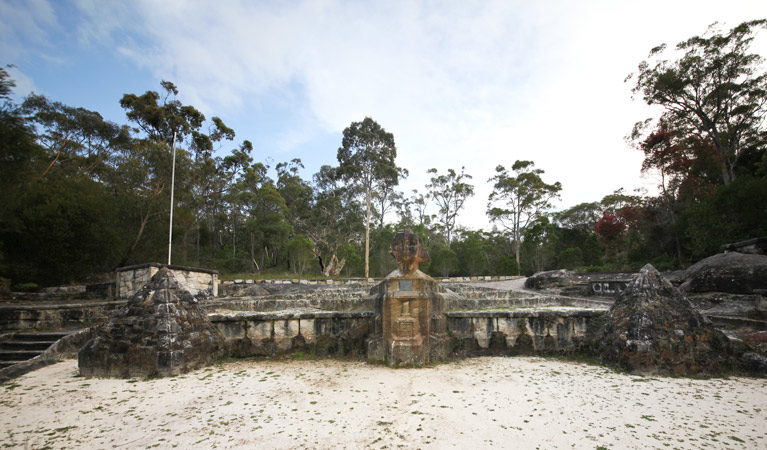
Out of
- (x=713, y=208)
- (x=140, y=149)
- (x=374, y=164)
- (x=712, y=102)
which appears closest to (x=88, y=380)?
(x=713, y=208)

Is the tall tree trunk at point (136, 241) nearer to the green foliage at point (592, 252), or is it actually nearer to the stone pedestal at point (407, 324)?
the stone pedestal at point (407, 324)

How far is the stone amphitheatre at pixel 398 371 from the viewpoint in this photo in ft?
8.63

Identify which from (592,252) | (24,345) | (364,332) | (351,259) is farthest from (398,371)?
(592,252)

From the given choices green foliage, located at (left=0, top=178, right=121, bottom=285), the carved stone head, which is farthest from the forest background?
the carved stone head

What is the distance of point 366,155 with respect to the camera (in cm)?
3095

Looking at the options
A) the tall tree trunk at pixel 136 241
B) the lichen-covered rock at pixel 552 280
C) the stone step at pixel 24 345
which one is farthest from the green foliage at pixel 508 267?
the stone step at pixel 24 345

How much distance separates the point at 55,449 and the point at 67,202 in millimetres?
13435

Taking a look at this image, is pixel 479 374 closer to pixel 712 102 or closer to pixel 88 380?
pixel 88 380

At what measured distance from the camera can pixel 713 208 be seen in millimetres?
13672

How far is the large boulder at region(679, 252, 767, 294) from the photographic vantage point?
6.46 metres

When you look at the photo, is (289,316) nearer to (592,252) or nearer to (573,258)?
(573,258)

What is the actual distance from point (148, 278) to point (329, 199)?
21.3 metres

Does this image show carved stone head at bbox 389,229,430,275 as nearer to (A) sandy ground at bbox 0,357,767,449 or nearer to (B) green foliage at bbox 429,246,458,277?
(A) sandy ground at bbox 0,357,767,449

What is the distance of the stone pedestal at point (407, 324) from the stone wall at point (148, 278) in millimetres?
6468
